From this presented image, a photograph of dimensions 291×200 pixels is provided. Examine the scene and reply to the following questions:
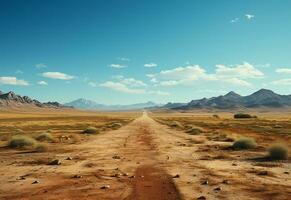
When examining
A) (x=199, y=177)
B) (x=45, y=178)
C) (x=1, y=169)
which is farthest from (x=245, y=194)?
(x=1, y=169)

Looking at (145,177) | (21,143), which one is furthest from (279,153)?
(21,143)

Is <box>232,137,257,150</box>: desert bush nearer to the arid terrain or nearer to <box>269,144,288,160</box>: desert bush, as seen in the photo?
the arid terrain

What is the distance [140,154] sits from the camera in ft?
84.4

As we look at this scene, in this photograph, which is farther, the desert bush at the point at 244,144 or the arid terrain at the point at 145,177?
the desert bush at the point at 244,144

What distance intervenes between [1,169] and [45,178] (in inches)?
166

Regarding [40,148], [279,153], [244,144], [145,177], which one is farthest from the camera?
[244,144]

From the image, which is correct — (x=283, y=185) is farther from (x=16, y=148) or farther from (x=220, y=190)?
(x=16, y=148)

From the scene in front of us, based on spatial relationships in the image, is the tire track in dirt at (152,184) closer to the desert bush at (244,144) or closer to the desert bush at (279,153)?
the desert bush at (279,153)

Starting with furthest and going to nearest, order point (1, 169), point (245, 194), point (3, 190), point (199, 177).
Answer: point (1, 169) → point (199, 177) → point (3, 190) → point (245, 194)

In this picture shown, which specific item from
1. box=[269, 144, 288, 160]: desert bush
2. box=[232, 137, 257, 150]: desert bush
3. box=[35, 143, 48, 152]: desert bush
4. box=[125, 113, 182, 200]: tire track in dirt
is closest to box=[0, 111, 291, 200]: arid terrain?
box=[125, 113, 182, 200]: tire track in dirt

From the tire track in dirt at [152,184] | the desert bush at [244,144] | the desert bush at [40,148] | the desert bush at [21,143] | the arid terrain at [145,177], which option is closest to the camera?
the tire track in dirt at [152,184]

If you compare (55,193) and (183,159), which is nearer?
(55,193)

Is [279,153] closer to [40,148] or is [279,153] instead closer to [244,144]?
[244,144]

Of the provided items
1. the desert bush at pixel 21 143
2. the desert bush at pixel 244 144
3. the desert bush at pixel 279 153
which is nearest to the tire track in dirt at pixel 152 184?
the desert bush at pixel 279 153
